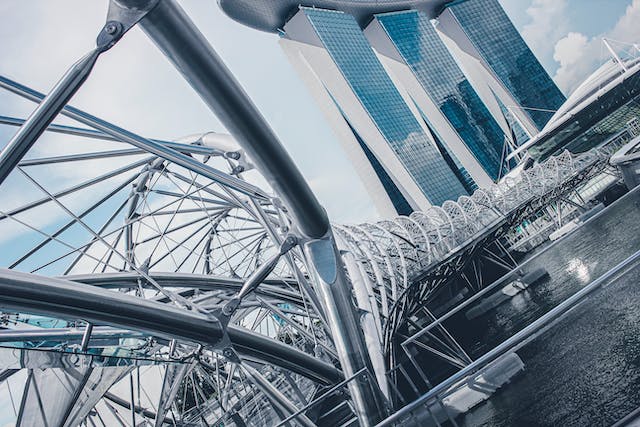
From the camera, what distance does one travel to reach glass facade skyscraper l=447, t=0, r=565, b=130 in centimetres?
12525

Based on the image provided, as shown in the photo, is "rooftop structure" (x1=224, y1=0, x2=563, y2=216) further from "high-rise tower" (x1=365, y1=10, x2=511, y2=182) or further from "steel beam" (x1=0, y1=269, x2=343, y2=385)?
"steel beam" (x1=0, y1=269, x2=343, y2=385)

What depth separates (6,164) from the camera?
569cm

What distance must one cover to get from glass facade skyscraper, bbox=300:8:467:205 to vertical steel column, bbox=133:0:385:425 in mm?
97461

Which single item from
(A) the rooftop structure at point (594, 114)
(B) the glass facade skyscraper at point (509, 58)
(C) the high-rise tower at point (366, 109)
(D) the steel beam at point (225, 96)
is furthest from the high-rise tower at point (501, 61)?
(D) the steel beam at point (225, 96)

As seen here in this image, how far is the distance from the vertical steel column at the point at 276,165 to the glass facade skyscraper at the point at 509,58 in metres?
127

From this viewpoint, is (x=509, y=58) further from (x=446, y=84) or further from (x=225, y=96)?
(x=225, y=96)

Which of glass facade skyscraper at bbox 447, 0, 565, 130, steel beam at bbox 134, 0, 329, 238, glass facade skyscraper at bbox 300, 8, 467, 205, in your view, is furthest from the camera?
glass facade skyscraper at bbox 447, 0, 565, 130

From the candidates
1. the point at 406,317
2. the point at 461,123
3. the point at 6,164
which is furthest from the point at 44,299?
the point at 461,123

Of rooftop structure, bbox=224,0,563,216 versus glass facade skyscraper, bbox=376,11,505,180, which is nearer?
rooftop structure, bbox=224,0,563,216

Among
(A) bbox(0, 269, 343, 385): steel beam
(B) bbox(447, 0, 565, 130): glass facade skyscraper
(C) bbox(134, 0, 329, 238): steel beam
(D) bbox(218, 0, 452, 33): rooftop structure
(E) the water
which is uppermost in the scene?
(D) bbox(218, 0, 452, 33): rooftop structure

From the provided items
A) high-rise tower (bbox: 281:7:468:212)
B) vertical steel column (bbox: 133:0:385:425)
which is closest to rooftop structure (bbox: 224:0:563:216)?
high-rise tower (bbox: 281:7:468:212)

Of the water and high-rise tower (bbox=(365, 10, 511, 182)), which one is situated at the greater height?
high-rise tower (bbox=(365, 10, 511, 182))

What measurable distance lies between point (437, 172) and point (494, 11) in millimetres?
60507

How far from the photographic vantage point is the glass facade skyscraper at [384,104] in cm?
10681
